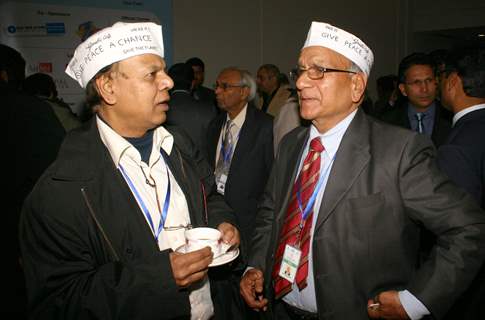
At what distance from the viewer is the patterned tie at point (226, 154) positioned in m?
3.77

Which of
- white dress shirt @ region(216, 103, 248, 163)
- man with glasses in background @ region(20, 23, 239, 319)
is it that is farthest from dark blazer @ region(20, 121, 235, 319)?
white dress shirt @ region(216, 103, 248, 163)

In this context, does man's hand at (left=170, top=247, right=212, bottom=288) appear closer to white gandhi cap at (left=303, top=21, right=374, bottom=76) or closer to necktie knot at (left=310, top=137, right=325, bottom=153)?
necktie knot at (left=310, top=137, right=325, bottom=153)

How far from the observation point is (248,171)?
3.64 meters

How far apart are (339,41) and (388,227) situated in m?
0.84

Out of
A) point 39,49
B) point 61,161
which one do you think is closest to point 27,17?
point 39,49

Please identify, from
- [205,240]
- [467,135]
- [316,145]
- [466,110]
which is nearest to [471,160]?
[467,135]

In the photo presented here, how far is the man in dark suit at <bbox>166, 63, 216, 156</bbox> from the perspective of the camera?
12.1 feet

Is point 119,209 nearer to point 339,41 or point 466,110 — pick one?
point 339,41

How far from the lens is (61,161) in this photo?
1572 mm

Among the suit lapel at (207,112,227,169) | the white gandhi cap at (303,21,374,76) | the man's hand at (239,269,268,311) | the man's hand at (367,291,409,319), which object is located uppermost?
the white gandhi cap at (303,21,374,76)

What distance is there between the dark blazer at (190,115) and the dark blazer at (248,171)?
0.37m

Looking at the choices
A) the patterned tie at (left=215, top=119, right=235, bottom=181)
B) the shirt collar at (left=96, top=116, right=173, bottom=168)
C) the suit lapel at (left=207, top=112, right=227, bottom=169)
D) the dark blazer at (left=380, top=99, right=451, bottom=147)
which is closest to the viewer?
the shirt collar at (left=96, top=116, right=173, bottom=168)

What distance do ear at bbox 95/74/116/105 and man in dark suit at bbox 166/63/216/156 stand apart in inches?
72.1

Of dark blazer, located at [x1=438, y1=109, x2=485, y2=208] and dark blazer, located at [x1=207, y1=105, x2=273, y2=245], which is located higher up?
dark blazer, located at [x1=438, y1=109, x2=485, y2=208]
